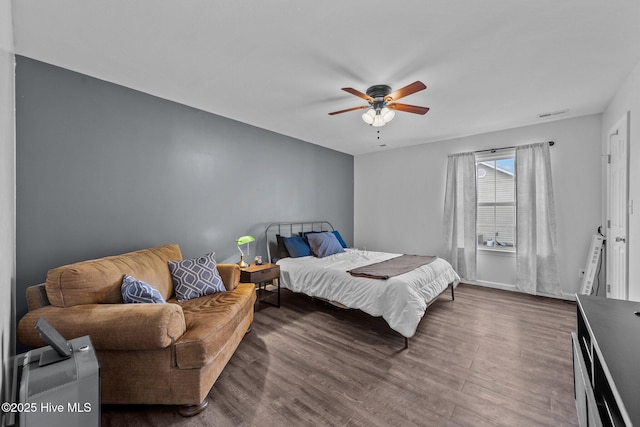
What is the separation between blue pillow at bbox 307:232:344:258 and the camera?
167 inches

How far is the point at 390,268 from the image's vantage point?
3295 millimetres

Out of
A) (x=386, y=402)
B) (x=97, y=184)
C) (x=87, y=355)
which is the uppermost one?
(x=97, y=184)

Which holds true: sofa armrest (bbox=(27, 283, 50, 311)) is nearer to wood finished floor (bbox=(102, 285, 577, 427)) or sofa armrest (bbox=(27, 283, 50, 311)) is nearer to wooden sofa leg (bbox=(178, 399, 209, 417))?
wood finished floor (bbox=(102, 285, 577, 427))

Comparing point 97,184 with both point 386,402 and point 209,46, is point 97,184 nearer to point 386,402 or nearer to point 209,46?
point 209,46

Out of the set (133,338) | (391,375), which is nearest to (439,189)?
(391,375)

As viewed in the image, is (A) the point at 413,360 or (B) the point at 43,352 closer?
(B) the point at 43,352

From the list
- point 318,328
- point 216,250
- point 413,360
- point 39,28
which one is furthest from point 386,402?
point 39,28

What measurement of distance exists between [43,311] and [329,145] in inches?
179

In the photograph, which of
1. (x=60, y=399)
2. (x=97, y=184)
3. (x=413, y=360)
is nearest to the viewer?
(x=60, y=399)

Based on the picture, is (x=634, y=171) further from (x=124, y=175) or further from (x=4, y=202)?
(x=124, y=175)

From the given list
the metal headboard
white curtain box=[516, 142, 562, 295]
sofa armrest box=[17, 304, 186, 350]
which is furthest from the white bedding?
sofa armrest box=[17, 304, 186, 350]

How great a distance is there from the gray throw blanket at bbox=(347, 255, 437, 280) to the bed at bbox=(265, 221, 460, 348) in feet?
0.16

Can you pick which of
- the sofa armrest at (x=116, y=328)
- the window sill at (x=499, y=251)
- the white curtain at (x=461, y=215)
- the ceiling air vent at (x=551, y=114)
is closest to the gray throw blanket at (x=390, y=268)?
the white curtain at (x=461, y=215)

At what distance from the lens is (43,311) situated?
176 cm
